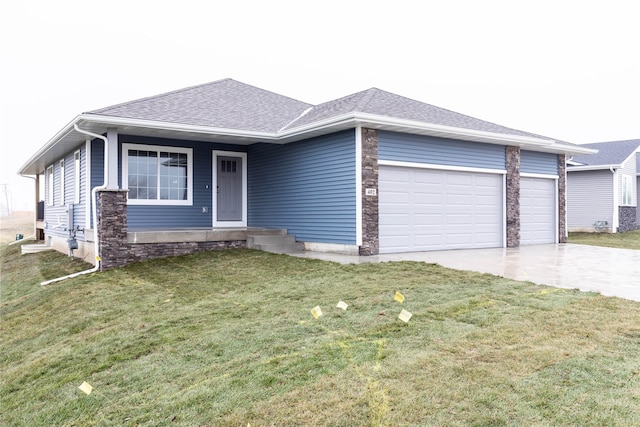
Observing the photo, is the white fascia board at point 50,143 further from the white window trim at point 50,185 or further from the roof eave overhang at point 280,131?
the white window trim at point 50,185

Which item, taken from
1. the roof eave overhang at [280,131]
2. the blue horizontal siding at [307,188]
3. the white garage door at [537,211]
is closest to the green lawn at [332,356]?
the blue horizontal siding at [307,188]

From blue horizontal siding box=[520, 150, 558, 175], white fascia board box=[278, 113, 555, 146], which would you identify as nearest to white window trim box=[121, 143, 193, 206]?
white fascia board box=[278, 113, 555, 146]

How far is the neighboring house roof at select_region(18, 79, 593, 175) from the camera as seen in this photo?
10092 millimetres

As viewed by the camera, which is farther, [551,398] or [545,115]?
[545,115]

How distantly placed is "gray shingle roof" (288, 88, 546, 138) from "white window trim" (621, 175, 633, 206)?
12.0 metres

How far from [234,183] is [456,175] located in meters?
6.18

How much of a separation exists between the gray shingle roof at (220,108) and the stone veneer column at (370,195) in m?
2.89

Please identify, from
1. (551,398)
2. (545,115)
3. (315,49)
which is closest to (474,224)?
(551,398)

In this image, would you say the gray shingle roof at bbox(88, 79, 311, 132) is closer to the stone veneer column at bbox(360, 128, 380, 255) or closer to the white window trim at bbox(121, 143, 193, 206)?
the white window trim at bbox(121, 143, 193, 206)

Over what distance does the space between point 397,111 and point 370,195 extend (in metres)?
2.25

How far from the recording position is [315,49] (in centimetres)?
2678

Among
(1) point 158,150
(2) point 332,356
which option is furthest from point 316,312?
(1) point 158,150

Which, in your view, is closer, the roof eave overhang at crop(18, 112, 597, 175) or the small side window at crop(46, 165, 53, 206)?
the roof eave overhang at crop(18, 112, 597, 175)

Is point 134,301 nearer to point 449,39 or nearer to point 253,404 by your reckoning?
point 253,404
